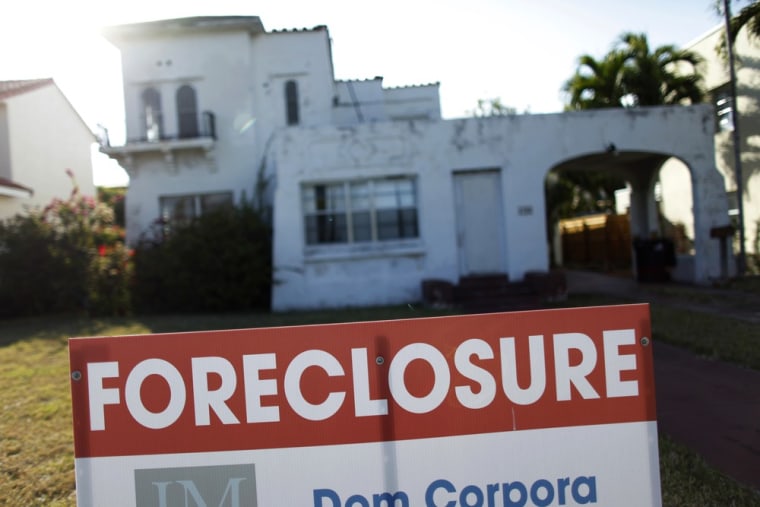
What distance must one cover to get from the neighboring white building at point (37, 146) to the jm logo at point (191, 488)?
17762 millimetres

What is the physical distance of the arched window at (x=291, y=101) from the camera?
18609 millimetres

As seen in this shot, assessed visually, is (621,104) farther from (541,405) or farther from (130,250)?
(541,405)

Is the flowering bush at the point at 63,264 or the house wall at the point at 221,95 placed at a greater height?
the house wall at the point at 221,95

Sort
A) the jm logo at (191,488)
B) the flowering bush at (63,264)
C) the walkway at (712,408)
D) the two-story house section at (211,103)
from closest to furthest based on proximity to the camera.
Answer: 1. the jm logo at (191,488)
2. the walkway at (712,408)
3. the flowering bush at (63,264)
4. the two-story house section at (211,103)

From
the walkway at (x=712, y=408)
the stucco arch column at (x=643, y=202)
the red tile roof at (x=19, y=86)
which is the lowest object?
the walkway at (x=712, y=408)

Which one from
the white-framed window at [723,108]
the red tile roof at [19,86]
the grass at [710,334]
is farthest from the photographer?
the red tile roof at [19,86]

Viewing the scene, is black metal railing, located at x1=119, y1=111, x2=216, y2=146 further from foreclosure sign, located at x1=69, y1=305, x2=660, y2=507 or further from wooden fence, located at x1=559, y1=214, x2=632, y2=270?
foreclosure sign, located at x1=69, y1=305, x2=660, y2=507

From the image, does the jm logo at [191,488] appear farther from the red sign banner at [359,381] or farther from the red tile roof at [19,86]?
the red tile roof at [19,86]

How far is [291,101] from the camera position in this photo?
18.6m

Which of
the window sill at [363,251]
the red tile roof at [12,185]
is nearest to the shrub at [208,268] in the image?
the window sill at [363,251]

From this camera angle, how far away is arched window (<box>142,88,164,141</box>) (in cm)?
1852

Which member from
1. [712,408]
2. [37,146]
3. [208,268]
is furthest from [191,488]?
[37,146]

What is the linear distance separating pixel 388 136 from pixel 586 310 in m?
12.4

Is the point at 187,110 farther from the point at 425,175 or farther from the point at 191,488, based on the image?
the point at 191,488
